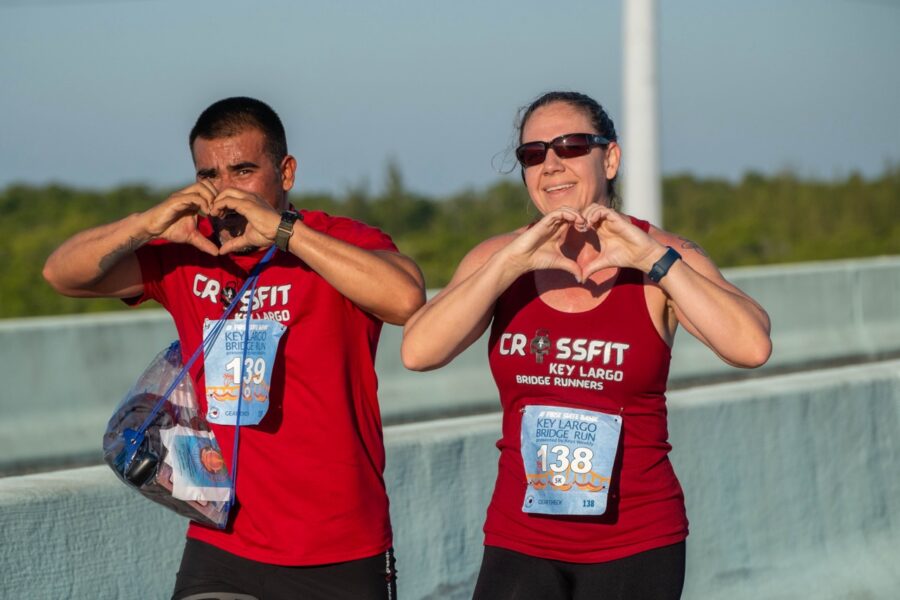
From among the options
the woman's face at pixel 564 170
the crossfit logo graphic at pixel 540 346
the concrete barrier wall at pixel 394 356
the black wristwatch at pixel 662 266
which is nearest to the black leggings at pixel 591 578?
the crossfit logo graphic at pixel 540 346

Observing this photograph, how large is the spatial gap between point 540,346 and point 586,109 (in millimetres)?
757

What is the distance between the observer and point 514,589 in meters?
4.24

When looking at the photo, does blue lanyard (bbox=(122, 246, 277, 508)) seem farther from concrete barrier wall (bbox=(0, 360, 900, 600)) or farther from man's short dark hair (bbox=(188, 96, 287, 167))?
concrete barrier wall (bbox=(0, 360, 900, 600))

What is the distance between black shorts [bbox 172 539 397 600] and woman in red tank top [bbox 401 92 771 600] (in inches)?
11.9

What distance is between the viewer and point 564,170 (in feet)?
14.4

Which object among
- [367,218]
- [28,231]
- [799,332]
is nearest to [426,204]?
[367,218]

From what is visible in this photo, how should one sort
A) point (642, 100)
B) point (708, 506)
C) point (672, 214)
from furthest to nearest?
point (672, 214) → point (642, 100) → point (708, 506)

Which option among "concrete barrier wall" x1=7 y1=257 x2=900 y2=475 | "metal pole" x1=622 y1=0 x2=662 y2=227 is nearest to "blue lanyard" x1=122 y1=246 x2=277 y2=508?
"concrete barrier wall" x1=7 y1=257 x2=900 y2=475

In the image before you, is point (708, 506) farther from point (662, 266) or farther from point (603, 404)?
point (662, 266)

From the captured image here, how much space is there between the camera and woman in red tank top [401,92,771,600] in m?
4.20

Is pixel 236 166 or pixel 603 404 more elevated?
pixel 236 166

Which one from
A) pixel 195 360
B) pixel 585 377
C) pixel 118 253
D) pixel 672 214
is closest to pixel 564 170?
pixel 585 377

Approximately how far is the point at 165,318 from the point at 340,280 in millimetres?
6724

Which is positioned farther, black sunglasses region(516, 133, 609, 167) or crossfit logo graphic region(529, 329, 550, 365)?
black sunglasses region(516, 133, 609, 167)
